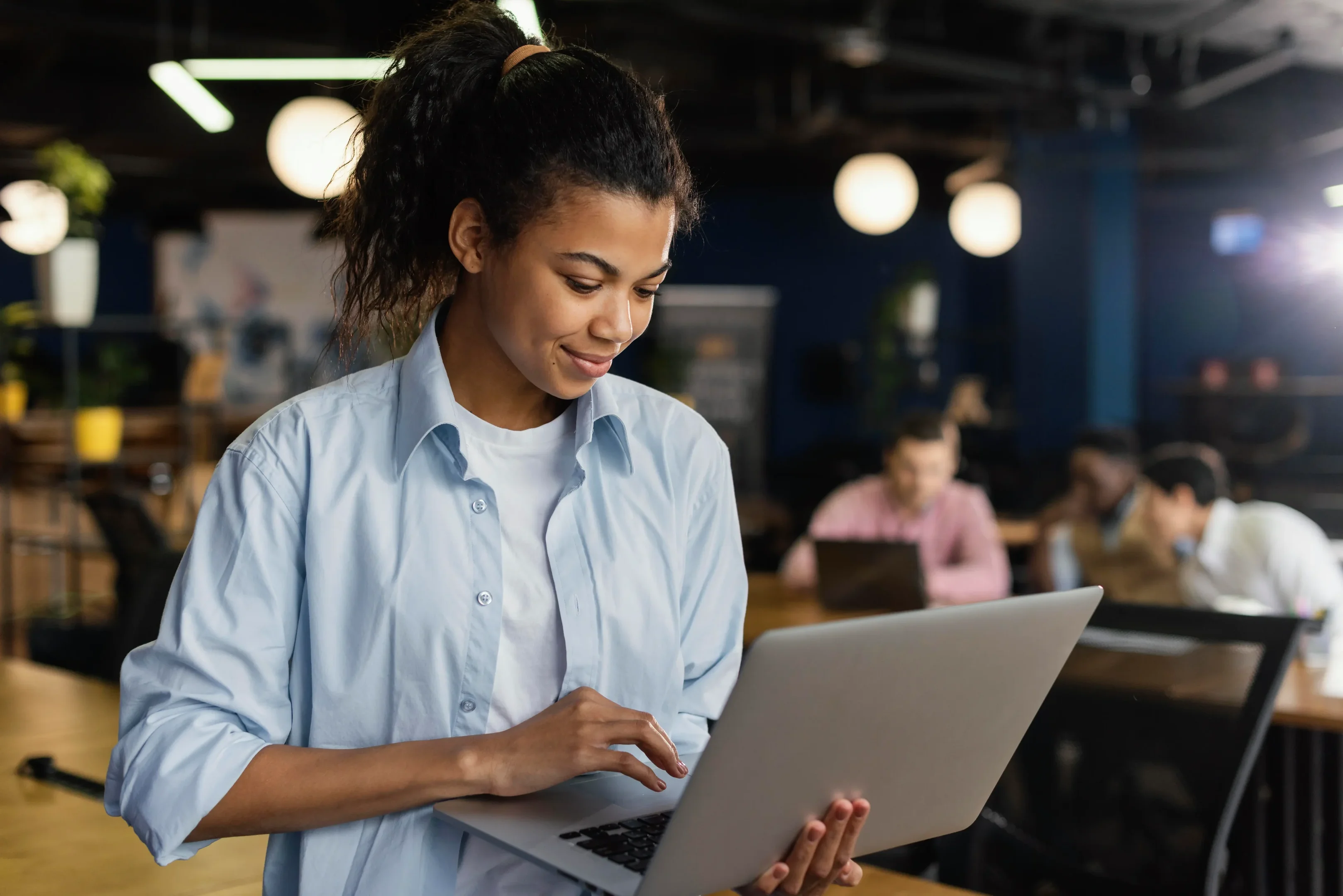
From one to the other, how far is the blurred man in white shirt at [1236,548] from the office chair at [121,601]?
8.42 ft

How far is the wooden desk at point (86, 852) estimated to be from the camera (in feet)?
4.99

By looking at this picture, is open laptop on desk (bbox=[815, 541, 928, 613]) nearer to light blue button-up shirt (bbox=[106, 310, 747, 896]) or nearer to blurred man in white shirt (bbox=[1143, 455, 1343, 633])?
blurred man in white shirt (bbox=[1143, 455, 1343, 633])

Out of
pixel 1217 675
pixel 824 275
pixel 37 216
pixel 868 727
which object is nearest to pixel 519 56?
pixel 868 727

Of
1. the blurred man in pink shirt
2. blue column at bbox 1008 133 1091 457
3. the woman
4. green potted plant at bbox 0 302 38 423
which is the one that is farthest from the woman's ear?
blue column at bbox 1008 133 1091 457

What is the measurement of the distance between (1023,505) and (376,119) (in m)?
7.35

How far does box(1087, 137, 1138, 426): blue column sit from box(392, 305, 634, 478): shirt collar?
7.39m

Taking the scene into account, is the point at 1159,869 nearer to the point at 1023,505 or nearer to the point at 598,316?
the point at 598,316

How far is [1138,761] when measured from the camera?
82.7 inches

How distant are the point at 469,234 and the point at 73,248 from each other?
4.15 metres

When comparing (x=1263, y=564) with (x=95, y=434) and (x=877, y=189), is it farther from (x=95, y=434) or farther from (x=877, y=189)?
(x=95, y=434)

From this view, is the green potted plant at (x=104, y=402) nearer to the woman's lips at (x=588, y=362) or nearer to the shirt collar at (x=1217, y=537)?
the shirt collar at (x=1217, y=537)

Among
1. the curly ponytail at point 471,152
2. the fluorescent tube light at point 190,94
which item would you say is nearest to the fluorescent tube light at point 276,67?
the fluorescent tube light at point 190,94

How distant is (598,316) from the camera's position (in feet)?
3.83

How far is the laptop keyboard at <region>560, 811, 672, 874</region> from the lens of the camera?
1.04 m
